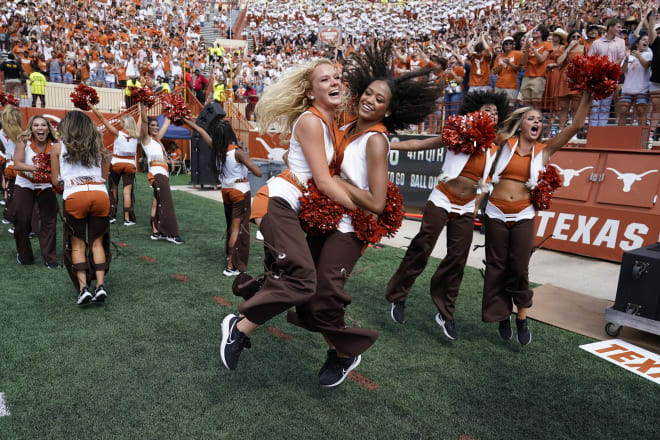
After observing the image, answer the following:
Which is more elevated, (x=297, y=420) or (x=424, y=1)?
(x=424, y=1)

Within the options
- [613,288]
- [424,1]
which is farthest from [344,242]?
[424,1]

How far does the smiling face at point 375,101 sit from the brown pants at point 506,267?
176cm

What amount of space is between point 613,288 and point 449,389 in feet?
12.2

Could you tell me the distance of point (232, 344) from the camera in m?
2.92

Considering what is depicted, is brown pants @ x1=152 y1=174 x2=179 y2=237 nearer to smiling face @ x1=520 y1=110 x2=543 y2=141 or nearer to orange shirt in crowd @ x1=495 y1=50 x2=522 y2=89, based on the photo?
smiling face @ x1=520 y1=110 x2=543 y2=141

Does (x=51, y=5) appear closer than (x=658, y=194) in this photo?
No

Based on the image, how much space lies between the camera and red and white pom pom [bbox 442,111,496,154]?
4039 millimetres

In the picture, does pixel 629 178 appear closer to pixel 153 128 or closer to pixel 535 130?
pixel 535 130

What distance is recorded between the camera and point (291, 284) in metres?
2.71

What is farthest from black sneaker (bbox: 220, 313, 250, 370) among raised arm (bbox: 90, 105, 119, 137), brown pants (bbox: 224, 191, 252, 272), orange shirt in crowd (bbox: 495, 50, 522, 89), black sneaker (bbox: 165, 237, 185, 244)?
orange shirt in crowd (bbox: 495, 50, 522, 89)

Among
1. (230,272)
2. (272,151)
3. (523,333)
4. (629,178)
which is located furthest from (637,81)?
(272,151)

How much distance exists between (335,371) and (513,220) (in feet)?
6.64

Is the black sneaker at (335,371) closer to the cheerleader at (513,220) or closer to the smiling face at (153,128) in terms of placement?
the cheerleader at (513,220)

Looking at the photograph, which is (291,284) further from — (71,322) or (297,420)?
(71,322)
